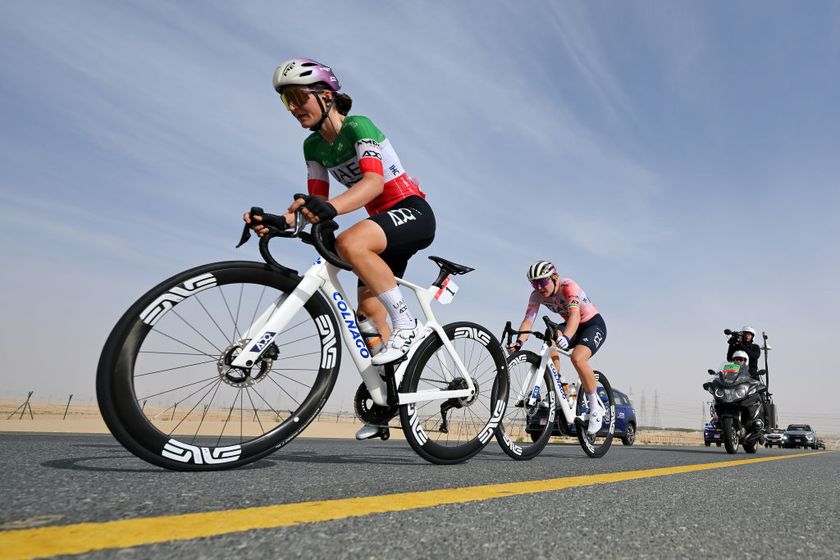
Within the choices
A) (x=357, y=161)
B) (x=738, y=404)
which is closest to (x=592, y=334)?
(x=357, y=161)

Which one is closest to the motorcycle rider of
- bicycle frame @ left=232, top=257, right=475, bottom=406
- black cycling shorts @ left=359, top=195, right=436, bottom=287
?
bicycle frame @ left=232, top=257, right=475, bottom=406

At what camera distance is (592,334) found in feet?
22.1

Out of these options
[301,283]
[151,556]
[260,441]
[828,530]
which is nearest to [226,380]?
[260,441]

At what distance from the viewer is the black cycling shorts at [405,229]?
3537 millimetres

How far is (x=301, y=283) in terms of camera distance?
3189mm

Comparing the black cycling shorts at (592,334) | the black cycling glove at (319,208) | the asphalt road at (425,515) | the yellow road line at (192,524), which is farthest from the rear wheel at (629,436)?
the yellow road line at (192,524)

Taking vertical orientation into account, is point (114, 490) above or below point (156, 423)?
below

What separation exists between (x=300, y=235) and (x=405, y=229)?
0.70m

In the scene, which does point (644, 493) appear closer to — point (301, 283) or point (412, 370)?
point (412, 370)

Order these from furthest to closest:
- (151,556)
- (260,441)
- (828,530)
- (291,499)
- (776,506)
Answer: (260,441) → (776,506) → (828,530) → (291,499) → (151,556)

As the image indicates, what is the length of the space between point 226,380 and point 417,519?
1.59m

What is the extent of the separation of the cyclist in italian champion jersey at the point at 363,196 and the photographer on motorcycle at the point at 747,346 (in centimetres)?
893

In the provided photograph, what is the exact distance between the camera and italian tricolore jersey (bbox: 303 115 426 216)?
3.46 m

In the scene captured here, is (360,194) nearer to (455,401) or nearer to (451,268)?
(451,268)
